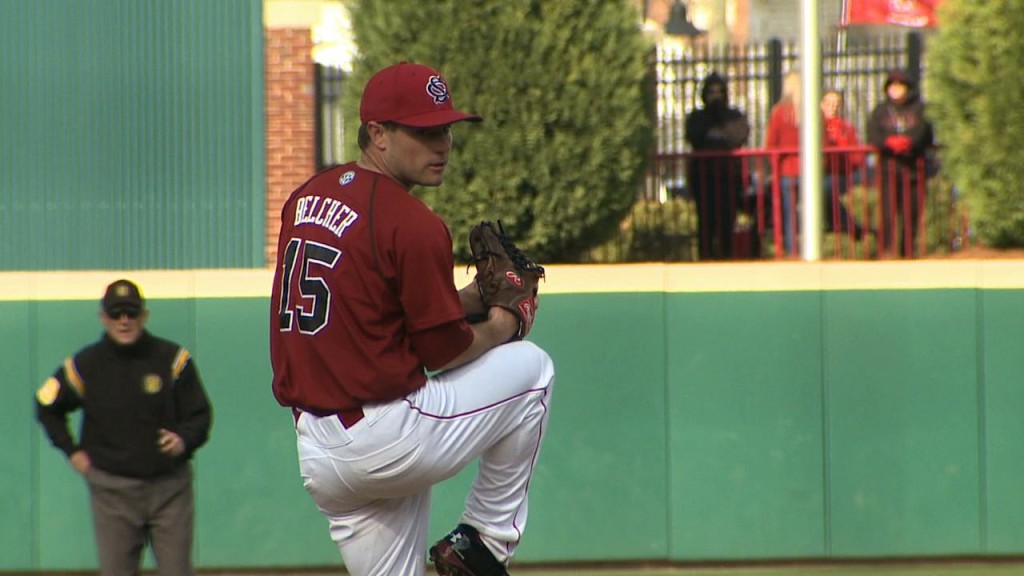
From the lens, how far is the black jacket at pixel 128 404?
627cm

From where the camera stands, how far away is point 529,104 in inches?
338

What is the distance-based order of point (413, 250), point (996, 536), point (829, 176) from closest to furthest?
point (413, 250), point (996, 536), point (829, 176)

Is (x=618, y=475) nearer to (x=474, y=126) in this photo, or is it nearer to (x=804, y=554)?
(x=804, y=554)

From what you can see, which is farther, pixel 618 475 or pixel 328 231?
pixel 618 475

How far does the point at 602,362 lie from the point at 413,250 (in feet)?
13.4

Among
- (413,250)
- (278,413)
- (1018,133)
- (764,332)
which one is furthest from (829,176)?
(413,250)

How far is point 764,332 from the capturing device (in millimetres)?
7883

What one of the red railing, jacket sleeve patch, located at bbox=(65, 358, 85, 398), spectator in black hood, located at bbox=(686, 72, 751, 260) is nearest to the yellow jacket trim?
jacket sleeve patch, located at bbox=(65, 358, 85, 398)

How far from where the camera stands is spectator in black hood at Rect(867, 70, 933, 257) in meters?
Result: 9.52

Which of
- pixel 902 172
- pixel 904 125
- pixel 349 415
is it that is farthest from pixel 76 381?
pixel 904 125

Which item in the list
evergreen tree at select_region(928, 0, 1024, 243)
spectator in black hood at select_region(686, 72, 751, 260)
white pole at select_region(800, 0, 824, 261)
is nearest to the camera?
evergreen tree at select_region(928, 0, 1024, 243)

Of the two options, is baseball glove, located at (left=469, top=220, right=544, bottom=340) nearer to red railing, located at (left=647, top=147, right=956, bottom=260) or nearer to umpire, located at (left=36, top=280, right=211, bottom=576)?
umpire, located at (left=36, top=280, right=211, bottom=576)

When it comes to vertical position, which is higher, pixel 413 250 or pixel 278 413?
pixel 413 250

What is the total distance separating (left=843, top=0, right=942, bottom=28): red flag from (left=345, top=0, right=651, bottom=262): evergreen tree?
13.0 feet
